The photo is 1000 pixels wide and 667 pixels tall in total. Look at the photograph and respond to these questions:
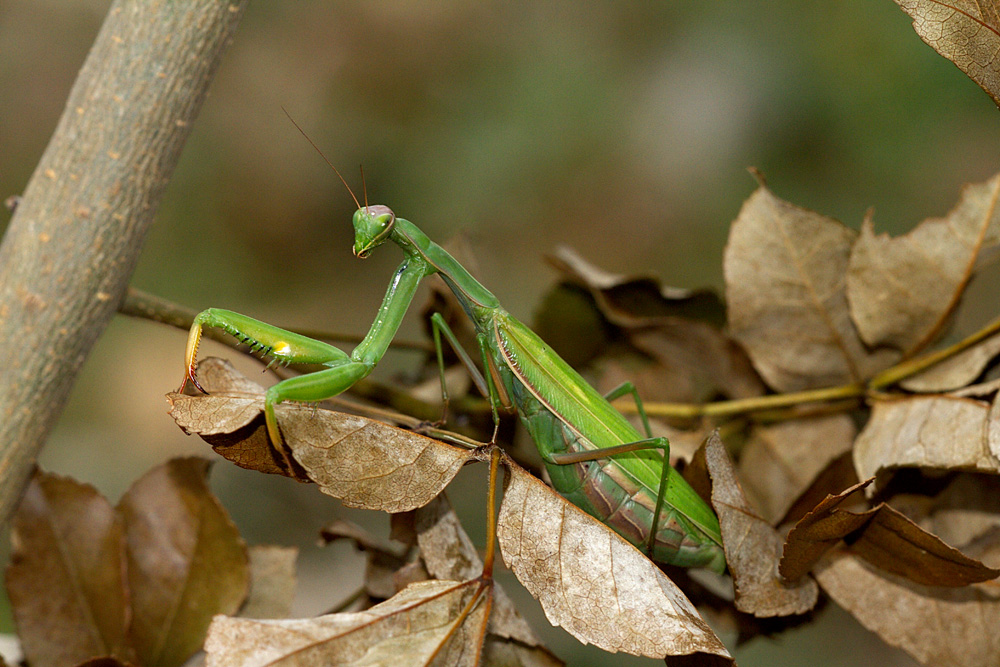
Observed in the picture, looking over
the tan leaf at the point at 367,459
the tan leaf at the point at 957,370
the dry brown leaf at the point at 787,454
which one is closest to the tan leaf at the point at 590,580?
the tan leaf at the point at 367,459

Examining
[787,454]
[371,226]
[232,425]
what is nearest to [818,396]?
[787,454]

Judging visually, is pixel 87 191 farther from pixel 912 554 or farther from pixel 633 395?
pixel 912 554

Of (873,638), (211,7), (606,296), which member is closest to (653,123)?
(606,296)

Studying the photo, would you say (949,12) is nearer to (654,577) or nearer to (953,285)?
(953,285)

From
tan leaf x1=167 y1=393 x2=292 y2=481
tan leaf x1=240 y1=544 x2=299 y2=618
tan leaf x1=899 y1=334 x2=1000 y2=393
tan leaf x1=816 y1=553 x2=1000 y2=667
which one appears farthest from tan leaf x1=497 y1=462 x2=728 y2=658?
tan leaf x1=899 y1=334 x2=1000 y2=393

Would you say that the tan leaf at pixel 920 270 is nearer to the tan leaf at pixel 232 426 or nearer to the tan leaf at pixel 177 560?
the tan leaf at pixel 232 426

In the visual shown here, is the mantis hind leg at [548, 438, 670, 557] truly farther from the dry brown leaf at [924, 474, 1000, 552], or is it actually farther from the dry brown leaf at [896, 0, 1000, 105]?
the dry brown leaf at [896, 0, 1000, 105]
